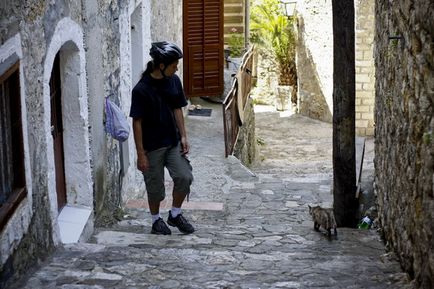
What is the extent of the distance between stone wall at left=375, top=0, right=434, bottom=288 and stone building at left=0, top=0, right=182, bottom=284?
7.75 feet

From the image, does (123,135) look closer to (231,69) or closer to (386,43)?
(386,43)

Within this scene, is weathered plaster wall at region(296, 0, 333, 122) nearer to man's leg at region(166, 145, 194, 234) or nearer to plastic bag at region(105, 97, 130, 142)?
plastic bag at region(105, 97, 130, 142)

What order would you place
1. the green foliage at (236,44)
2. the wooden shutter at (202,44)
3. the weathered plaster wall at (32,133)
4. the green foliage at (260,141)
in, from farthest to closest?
the green foliage at (260,141) → the green foliage at (236,44) → the wooden shutter at (202,44) → the weathered plaster wall at (32,133)

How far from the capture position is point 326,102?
59.4 feet

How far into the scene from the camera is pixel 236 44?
1681 cm

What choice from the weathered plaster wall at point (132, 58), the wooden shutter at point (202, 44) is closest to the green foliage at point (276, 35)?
the wooden shutter at point (202, 44)

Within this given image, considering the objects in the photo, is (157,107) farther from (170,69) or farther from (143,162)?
(143,162)

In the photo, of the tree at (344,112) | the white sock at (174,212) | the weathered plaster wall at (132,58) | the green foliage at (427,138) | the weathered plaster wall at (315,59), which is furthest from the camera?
the weathered plaster wall at (315,59)

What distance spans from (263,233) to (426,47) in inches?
131

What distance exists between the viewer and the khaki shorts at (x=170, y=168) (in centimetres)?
648

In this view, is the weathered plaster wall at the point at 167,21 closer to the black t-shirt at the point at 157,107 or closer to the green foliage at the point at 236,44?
the green foliage at the point at 236,44

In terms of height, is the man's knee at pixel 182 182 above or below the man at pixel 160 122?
below

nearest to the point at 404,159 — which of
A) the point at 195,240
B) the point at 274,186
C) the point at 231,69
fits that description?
the point at 195,240

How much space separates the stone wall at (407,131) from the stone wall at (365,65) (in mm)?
7985
